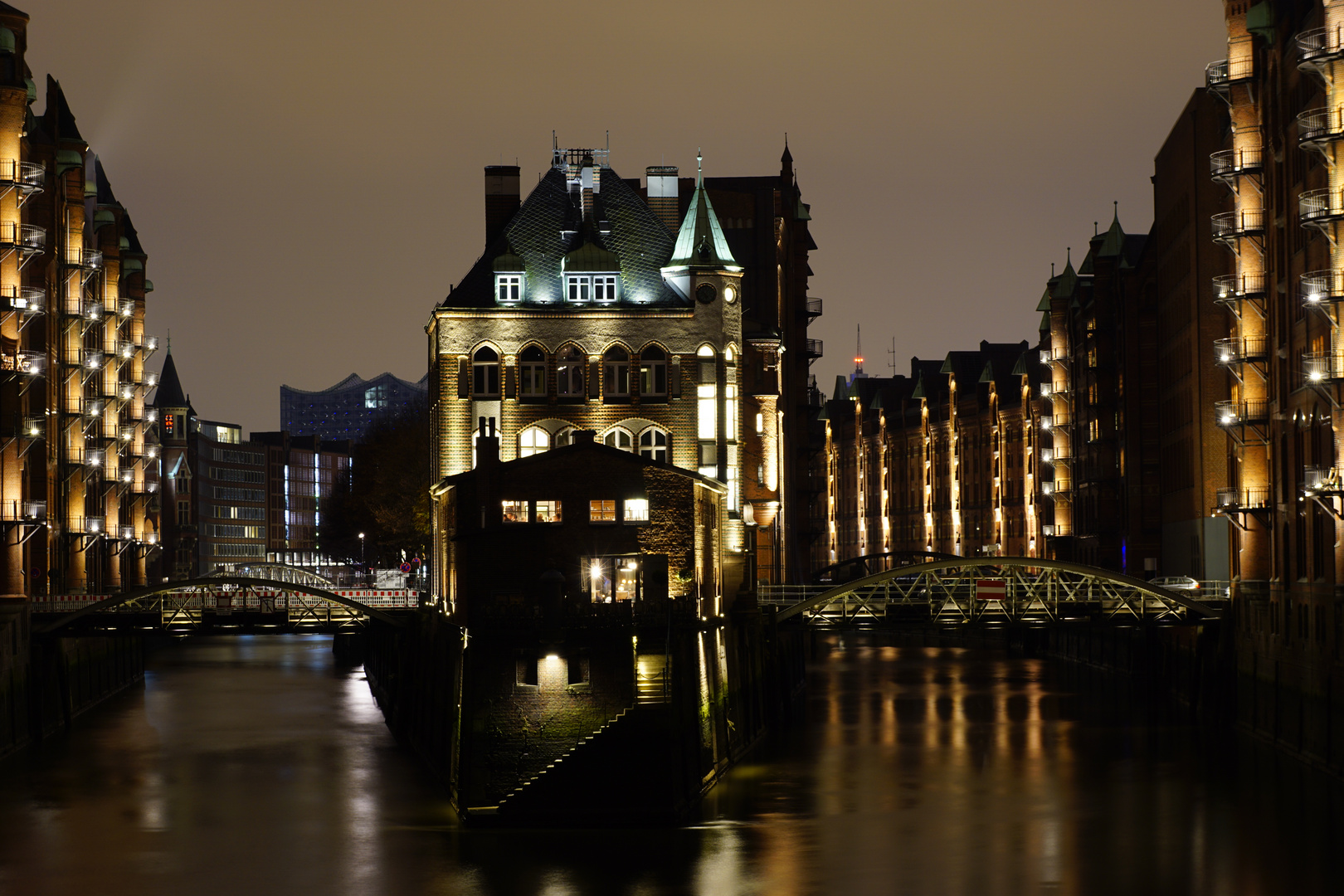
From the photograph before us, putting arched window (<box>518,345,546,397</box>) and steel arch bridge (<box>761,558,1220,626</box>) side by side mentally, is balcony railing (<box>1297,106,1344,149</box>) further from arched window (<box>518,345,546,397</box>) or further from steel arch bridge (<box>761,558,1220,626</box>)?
arched window (<box>518,345,546,397</box>)

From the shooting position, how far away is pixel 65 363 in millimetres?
81062

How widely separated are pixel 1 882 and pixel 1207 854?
1117 inches

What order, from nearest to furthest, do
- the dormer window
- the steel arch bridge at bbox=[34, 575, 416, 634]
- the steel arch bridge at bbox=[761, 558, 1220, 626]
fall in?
the steel arch bridge at bbox=[34, 575, 416, 634]
the steel arch bridge at bbox=[761, 558, 1220, 626]
the dormer window

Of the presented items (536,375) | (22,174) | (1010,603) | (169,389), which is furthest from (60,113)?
(169,389)

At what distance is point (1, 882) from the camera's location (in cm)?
4472

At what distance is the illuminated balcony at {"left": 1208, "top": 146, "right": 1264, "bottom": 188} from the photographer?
65438 mm

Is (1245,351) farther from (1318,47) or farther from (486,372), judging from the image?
(486,372)

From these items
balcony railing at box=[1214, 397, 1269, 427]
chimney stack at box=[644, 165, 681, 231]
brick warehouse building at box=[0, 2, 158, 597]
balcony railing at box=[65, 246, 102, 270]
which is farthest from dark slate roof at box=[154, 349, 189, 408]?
balcony railing at box=[1214, 397, 1269, 427]

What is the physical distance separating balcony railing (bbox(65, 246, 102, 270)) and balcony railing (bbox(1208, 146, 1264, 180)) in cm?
4608

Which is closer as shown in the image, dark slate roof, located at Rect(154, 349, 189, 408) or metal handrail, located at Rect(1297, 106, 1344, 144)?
metal handrail, located at Rect(1297, 106, 1344, 144)

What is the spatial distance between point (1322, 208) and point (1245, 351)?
10.2m

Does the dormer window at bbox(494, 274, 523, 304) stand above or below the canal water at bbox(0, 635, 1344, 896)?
above

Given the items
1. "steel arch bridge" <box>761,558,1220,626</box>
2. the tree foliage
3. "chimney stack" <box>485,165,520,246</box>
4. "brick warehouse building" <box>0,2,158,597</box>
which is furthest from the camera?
the tree foliage

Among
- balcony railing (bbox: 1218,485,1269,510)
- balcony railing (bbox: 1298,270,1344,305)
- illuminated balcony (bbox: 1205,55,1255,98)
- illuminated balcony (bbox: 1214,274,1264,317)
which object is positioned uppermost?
illuminated balcony (bbox: 1205,55,1255,98)
